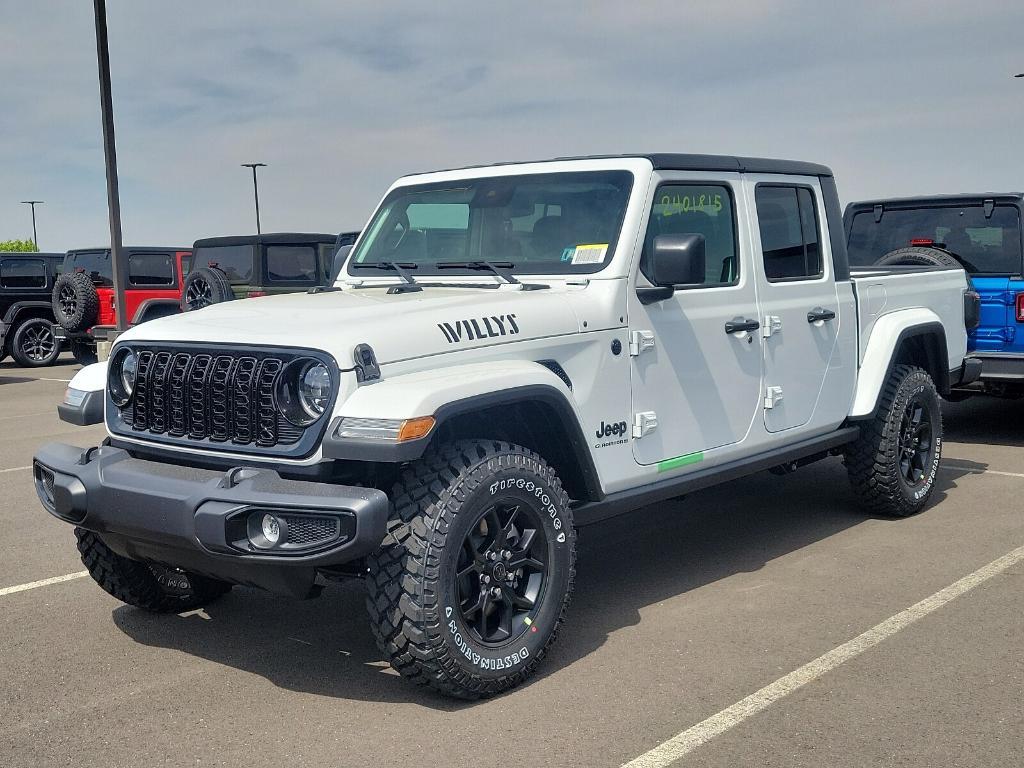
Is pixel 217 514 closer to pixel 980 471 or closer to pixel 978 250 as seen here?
pixel 980 471

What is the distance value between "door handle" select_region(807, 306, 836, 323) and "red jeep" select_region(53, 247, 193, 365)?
42.7 feet

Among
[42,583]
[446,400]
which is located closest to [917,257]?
[446,400]

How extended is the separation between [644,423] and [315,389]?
59.4 inches

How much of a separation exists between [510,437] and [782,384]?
1.74m

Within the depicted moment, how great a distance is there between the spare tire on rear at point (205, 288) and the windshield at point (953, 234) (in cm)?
799

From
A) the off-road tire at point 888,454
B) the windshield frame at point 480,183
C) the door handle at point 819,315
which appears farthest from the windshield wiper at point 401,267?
the off-road tire at point 888,454

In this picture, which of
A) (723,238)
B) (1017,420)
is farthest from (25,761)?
(1017,420)

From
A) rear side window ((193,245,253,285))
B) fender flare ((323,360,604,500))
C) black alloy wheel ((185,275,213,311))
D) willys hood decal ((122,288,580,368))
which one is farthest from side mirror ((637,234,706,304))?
rear side window ((193,245,253,285))

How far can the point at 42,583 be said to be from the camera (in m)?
5.51

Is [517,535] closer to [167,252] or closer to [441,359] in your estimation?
[441,359]

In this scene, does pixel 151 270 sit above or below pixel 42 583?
above

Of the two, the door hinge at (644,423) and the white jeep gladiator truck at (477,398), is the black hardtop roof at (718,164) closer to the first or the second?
the white jeep gladiator truck at (477,398)

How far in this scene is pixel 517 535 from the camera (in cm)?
407

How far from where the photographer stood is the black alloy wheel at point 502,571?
3928mm
